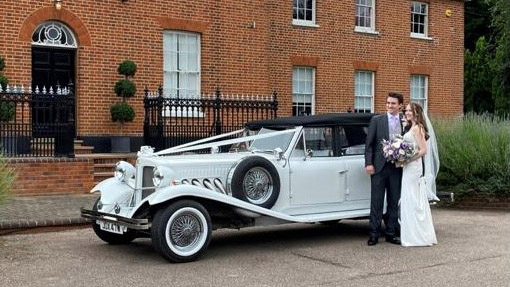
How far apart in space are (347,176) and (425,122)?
1261 mm

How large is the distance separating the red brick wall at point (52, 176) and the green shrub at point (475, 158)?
6.83 m

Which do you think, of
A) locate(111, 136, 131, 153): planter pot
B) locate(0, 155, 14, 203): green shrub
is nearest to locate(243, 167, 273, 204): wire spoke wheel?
locate(0, 155, 14, 203): green shrub

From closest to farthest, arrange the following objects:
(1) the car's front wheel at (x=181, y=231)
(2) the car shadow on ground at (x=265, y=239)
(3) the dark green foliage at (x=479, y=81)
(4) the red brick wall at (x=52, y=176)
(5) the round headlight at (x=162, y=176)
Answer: (1) the car's front wheel at (x=181, y=231) < (5) the round headlight at (x=162, y=176) < (2) the car shadow on ground at (x=265, y=239) < (4) the red brick wall at (x=52, y=176) < (3) the dark green foliage at (x=479, y=81)

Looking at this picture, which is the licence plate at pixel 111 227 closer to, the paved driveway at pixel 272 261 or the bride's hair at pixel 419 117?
the paved driveway at pixel 272 261

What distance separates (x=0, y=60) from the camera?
45.1 ft

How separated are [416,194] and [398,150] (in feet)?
2.31

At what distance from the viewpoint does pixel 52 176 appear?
12.5 metres

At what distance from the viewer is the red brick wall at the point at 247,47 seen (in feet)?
49.6

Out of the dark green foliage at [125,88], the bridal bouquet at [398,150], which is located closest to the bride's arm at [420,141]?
the bridal bouquet at [398,150]

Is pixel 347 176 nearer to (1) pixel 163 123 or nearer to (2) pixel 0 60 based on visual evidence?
(1) pixel 163 123

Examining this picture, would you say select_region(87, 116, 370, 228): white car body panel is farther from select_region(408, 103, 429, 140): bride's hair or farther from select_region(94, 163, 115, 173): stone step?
select_region(94, 163, 115, 173): stone step

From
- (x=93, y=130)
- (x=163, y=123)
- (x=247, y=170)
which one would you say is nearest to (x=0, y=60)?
(x=93, y=130)

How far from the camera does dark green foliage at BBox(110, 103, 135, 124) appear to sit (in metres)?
15.2

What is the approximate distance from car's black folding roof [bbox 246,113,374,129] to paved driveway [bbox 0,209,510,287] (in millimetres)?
1572
